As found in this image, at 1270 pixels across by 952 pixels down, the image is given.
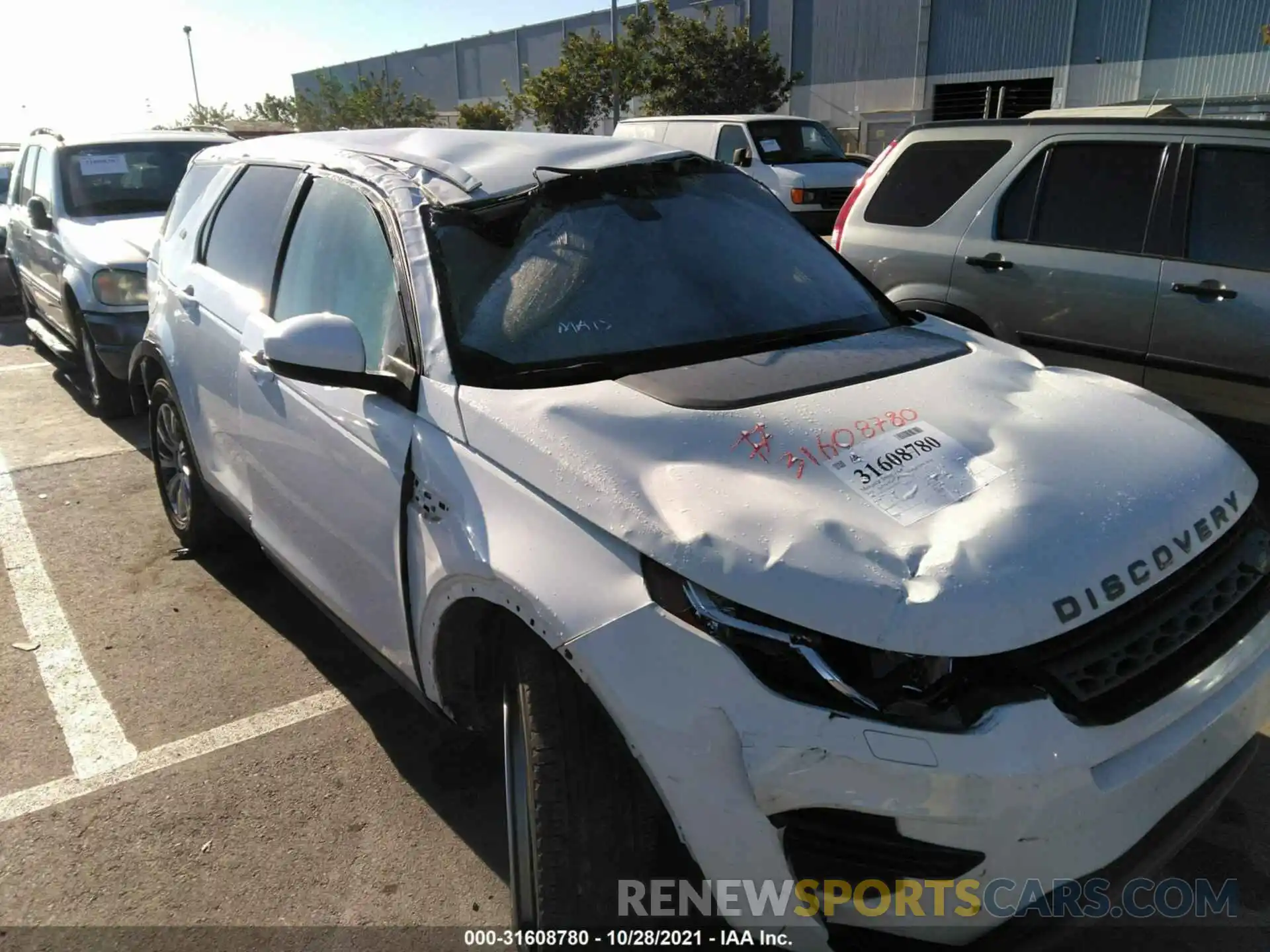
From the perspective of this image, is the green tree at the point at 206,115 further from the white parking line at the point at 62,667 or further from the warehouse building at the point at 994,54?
the white parking line at the point at 62,667

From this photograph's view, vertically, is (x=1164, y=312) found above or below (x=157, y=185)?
below

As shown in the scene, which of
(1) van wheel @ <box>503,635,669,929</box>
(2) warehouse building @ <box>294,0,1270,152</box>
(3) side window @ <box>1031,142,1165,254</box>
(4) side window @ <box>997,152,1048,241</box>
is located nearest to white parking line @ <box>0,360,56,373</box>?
(4) side window @ <box>997,152,1048,241</box>

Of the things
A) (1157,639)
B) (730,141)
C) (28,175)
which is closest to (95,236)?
(28,175)

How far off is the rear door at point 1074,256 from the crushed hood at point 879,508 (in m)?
2.50

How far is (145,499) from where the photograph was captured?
541 centimetres

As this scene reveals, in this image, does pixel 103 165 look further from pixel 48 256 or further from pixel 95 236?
pixel 95 236

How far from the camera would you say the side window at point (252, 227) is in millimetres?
3406

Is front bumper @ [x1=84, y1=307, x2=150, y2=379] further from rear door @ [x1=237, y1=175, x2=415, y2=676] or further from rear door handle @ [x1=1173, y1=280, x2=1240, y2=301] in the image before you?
rear door handle @ [x1=1173, y1=280, x2=1240, y2=301]

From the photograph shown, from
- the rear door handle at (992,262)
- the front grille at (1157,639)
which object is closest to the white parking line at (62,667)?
the front grille at (1157,639)

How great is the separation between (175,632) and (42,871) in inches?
54.8

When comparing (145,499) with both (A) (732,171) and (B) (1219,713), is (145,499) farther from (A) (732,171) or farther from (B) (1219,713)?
(B) (1219,713)

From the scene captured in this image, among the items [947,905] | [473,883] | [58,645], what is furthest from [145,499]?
[947,905]

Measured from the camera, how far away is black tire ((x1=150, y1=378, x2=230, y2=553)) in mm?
4246

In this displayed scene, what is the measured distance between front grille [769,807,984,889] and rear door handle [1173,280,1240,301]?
380cm
